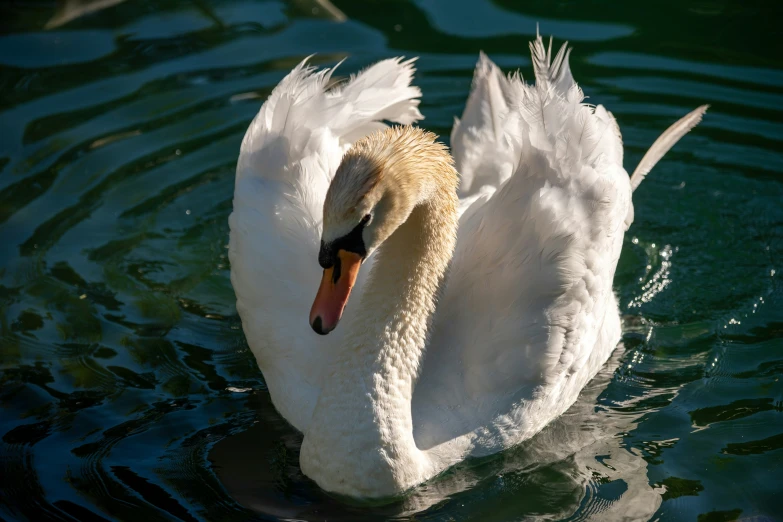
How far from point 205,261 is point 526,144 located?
9.45 feet

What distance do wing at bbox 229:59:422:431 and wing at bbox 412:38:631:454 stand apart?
63 cm

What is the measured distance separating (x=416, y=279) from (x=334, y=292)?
1.97 feet

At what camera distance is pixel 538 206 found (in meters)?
5.47

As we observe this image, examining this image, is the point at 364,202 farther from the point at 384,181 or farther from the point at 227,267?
the point at 227,267

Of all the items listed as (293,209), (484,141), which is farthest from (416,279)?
(484,141)

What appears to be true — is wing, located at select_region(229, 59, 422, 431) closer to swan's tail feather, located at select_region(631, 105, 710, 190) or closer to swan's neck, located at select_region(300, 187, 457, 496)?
swan's neck, located at select_region(300, 187, 457, 496)

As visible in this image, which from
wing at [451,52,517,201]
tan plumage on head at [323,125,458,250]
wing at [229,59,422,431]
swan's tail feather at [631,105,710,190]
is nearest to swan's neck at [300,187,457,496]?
tan plumage on head at [323,125,458,250]

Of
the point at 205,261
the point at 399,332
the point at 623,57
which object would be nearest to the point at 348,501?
the point at 399,332

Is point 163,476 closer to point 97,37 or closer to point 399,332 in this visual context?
point 399,332

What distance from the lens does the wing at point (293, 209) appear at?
5.64 meters

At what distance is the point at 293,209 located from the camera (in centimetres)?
602

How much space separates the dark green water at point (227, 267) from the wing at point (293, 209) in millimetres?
466

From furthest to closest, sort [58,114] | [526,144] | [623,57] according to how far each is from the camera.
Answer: [623,57]
[58,114]
[526,144]

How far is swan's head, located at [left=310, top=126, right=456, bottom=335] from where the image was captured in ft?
15.2
